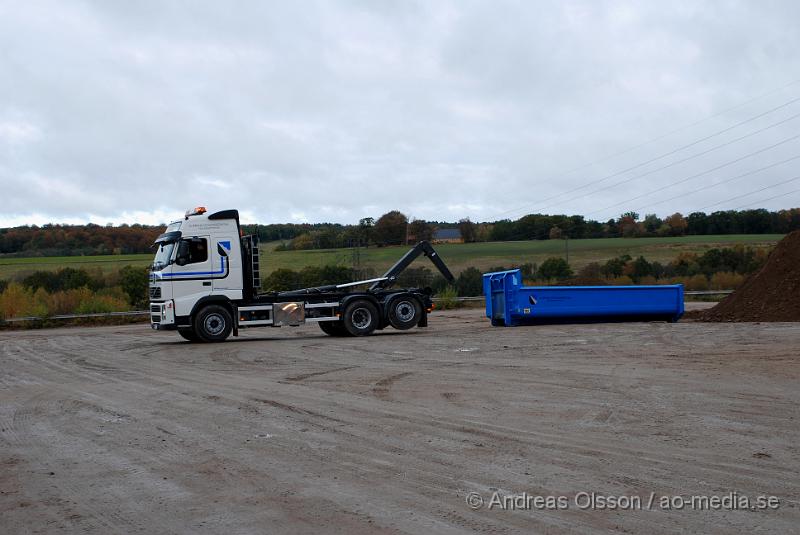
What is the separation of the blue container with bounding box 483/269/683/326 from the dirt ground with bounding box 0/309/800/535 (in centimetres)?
856

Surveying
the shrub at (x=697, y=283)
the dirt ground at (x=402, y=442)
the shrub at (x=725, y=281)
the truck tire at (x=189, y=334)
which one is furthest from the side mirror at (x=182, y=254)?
the shrub at (x=725, y=281)

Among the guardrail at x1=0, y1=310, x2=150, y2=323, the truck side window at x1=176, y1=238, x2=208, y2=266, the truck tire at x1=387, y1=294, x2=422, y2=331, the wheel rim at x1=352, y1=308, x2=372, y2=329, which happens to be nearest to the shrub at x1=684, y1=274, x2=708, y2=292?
the truck tire at x1=387, y1=294, x2=422, y2=331

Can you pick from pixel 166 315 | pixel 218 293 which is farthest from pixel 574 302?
pixel 166 315

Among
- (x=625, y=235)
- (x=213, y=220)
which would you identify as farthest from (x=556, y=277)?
(x=213, y=220)

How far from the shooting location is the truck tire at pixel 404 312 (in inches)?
969

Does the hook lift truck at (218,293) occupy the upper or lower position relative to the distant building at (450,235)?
lower

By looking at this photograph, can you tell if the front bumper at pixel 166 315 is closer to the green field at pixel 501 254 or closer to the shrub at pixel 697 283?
the green field at pixel 501 254

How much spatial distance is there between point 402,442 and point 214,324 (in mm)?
15131

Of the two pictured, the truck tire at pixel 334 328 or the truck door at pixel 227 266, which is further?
the truck tire at pixel 334 328

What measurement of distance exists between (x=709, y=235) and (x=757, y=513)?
2681 inches

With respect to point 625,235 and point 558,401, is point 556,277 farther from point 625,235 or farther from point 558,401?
point 558,401

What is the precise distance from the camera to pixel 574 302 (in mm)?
26078

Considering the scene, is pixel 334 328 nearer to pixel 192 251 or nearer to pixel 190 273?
pixel 190 273

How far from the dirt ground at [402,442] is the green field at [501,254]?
99.3 feet
